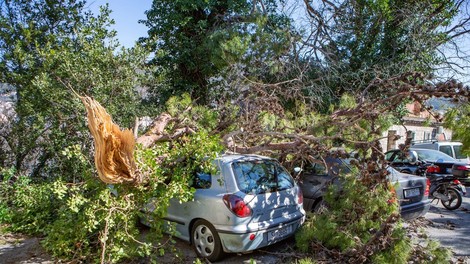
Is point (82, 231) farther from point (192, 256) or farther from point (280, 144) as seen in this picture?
point (280, 144)

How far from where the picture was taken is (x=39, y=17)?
851cm

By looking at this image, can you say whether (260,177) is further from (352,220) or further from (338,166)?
(338,166)

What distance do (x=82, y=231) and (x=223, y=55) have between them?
6.10 metres

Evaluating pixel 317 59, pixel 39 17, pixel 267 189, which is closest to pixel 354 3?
pixel 317 59

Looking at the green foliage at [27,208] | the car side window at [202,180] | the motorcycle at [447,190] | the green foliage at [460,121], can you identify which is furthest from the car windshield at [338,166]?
the green foliage at [27,208]

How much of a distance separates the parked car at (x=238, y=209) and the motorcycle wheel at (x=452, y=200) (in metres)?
5.19

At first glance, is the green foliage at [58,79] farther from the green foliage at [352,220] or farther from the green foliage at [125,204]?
the green foliage at [352,220]

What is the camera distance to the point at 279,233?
504 cm

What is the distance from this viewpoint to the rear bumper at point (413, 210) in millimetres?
6137

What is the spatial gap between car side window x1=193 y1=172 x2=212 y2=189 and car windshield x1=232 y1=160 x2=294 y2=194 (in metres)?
0.45

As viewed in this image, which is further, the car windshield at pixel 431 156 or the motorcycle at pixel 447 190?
the car windshield at pixel 431 156

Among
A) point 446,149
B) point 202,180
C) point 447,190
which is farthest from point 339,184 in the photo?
point 446,149

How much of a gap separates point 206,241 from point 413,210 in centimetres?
395

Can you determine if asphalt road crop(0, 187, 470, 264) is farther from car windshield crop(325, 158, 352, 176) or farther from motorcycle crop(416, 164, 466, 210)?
car windshield crop(325, 158, 352, 176)
